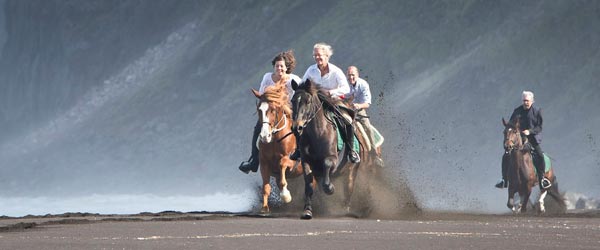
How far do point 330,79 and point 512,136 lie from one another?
7.10 meters

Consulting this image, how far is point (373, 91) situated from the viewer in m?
132

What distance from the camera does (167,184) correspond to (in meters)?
182

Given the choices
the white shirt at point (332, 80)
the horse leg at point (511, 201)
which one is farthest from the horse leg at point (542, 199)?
the white shirt at point (332, 80)

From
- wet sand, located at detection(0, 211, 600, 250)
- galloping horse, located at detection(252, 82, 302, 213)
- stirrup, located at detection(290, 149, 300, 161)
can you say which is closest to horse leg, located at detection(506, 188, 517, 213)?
wet sand, located at detection(0, 211, 600, 250)

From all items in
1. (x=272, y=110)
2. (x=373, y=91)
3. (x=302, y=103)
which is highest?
(x=373, y=91)

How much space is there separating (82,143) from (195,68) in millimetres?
14832

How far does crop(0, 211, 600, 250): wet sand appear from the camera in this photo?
58.4 ft

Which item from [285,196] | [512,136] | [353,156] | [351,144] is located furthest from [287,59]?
[512,136]

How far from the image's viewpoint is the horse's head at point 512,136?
103 feet

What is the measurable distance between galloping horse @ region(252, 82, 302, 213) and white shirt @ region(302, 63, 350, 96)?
0.45m

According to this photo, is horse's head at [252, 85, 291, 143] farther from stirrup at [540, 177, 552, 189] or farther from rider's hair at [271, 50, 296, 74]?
stirrup at [540, 177, 552, 189]

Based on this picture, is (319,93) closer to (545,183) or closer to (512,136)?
(512,136)

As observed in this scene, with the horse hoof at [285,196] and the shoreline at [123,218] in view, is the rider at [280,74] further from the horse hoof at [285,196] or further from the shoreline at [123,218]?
the shoreline at [123,218]

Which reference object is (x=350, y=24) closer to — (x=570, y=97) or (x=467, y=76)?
(x=467, y=76)
